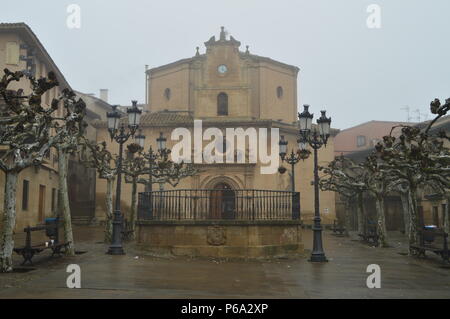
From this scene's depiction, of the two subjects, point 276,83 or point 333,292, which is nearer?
point 333,292

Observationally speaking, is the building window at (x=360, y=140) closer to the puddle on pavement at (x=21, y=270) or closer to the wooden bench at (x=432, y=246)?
the wooden bench at (x=432, y=246)

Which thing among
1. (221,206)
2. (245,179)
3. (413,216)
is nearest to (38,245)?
(221,206)

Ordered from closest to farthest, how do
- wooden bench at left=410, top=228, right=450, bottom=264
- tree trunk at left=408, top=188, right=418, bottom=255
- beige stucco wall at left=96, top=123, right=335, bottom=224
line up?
1. wooden bench at left=410, top=228, right=450, bottom=264
2. tree trunk at left=408, top=188, right=418, bottom=255
3. beige stucco wall at left=96, top=123, right=335, bottom=224

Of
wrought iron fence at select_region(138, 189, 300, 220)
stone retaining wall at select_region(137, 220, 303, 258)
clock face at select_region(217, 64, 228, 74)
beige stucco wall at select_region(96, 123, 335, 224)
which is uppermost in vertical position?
clock face at select_region(217, 64, 228, 74)

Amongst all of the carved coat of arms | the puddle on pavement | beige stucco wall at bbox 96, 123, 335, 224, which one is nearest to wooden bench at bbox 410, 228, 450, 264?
the carved coat of arms

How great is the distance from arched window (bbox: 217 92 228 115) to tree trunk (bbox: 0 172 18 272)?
89.9 ft

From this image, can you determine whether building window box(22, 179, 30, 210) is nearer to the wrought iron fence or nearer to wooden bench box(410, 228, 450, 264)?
the wrought iron fence

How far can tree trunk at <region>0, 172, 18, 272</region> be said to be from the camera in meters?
10.3

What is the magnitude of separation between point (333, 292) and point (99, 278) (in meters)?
4.70

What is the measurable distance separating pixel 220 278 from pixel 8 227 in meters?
5.04

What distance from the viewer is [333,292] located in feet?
27.8
